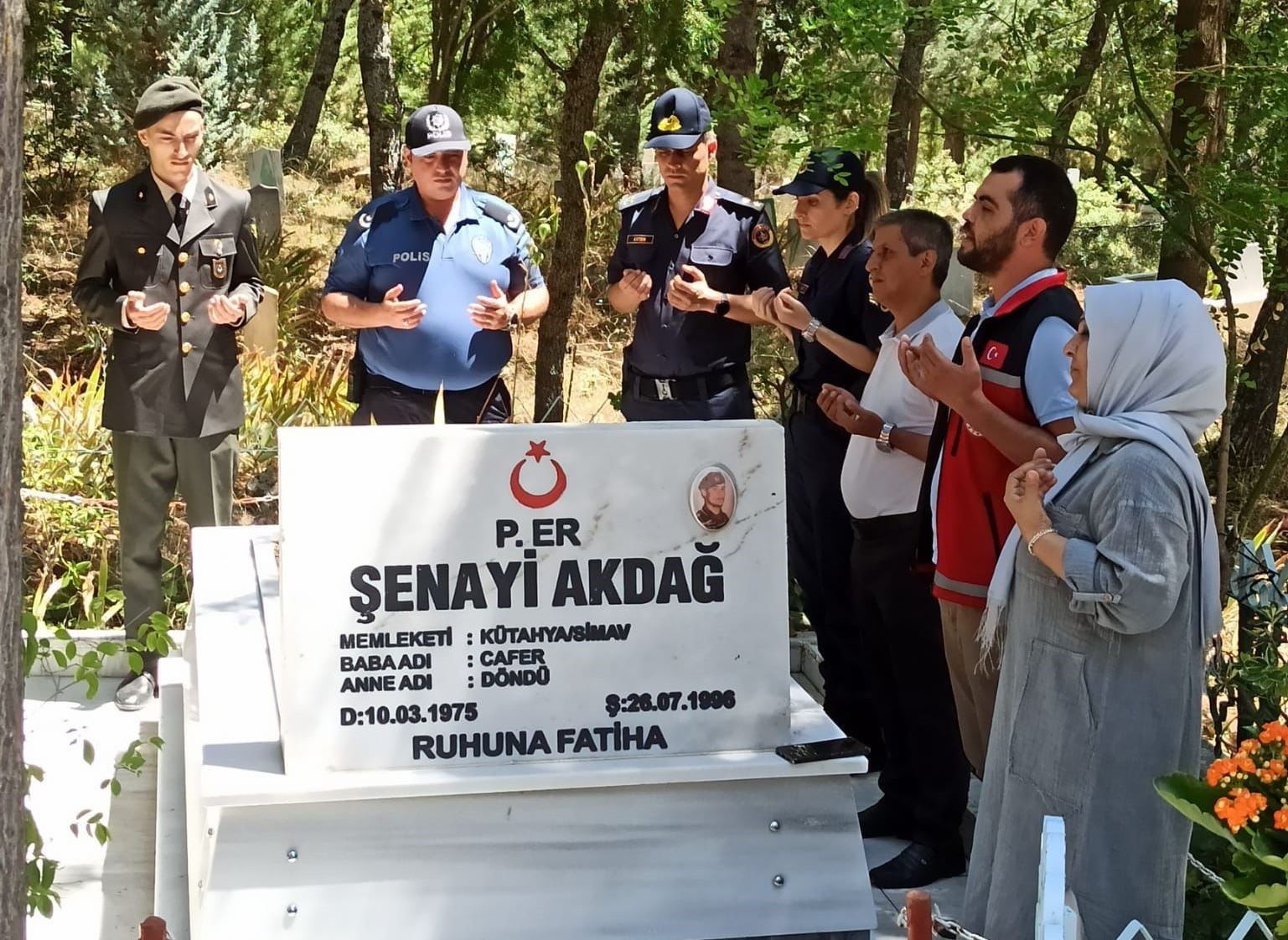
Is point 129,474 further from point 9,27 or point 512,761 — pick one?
point 9,27

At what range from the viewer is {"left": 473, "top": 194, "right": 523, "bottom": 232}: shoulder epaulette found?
17.3 feet

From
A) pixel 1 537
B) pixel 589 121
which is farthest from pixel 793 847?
pixel 589 121

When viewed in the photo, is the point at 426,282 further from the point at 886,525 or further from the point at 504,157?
the point at 504,157

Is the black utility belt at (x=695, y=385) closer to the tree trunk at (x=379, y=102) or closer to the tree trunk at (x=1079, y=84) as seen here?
the tree trunk at (x=1079, y=84)

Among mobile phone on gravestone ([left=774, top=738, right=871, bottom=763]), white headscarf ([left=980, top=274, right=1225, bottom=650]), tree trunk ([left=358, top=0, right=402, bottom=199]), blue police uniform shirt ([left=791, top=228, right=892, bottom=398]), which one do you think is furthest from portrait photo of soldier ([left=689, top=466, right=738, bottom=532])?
tree trunk ([left=358, top=0, right=402, bottom=199])

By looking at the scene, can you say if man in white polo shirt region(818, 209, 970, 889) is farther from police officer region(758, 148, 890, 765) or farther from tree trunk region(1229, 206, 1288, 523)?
tree trunk region(1229, 206, 1288, 523)

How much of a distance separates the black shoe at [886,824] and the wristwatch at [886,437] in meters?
1.03

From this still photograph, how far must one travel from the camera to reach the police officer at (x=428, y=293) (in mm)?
5043

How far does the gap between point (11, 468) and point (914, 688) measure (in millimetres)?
2689

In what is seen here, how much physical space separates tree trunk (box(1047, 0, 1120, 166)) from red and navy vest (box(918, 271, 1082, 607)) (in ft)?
3.20

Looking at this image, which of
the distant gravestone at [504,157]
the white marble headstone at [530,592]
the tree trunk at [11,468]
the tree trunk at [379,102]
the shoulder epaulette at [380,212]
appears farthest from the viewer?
the distant gravestone at [504,157]

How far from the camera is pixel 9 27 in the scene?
2.02 meters

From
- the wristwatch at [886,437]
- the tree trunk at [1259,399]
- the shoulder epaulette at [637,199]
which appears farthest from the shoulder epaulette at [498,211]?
the tree trunk at [1259,399]

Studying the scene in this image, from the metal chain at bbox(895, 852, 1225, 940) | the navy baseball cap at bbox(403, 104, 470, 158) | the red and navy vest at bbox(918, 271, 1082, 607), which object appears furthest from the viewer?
the navy baseball cap at bbox(403, 104, 470, 158)
